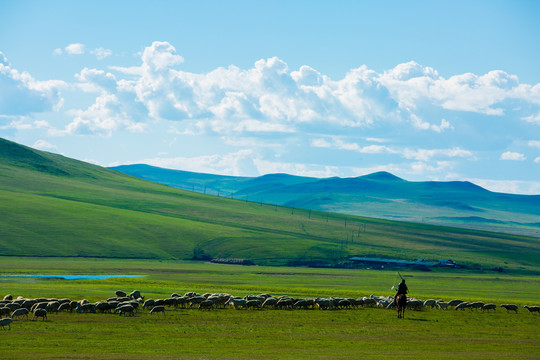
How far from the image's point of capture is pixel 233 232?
6368 inches

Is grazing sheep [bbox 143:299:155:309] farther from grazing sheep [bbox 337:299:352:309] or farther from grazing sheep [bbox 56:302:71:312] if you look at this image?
grazing sheep [bbox 337:299:352:309]

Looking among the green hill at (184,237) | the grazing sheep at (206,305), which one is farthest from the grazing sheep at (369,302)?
the green hill at (184,237)

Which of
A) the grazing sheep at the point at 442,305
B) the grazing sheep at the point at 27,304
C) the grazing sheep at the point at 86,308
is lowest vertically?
the grazing sheep at the point at 27,304

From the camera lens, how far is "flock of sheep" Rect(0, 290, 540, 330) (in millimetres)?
A: 38438

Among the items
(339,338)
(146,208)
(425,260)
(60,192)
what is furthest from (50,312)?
(60,192)

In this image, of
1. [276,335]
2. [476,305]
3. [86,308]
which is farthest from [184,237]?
[276,335]

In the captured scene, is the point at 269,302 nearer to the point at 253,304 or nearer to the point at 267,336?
the point at 253,304

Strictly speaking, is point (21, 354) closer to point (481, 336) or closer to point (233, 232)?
point (481, 336)

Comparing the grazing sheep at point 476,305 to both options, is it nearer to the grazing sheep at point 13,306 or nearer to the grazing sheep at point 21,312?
the grazing sheep at point 21,312

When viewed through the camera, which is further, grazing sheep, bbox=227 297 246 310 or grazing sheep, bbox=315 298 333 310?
grazing sheep, bbox=315 298 333 310

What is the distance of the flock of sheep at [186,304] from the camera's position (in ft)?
126

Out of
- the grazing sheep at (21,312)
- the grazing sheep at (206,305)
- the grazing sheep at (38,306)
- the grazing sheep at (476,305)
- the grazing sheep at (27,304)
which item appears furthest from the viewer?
the grazing sheep at (476,305)

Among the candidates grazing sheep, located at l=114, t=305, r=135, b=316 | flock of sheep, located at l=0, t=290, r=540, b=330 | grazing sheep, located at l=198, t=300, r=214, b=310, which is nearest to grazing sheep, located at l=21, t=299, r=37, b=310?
flock of sheep, located at l=0, t=290, r=540, b=330

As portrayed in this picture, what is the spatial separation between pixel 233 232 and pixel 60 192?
66542 mm
